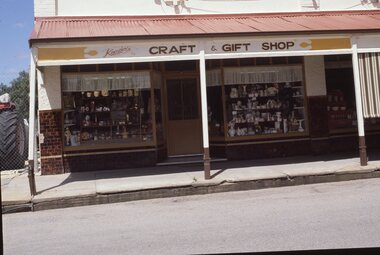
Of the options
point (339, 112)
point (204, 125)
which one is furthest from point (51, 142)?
point (339, 112)

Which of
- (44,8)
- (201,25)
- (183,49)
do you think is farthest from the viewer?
(44,8)

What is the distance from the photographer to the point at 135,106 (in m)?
13.4

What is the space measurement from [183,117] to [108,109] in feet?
7.44

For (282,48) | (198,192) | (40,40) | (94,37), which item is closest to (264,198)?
(198,192)

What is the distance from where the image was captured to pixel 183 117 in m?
14.2

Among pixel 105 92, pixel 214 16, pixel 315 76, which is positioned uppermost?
pixel 214 16

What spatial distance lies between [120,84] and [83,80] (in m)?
0.99

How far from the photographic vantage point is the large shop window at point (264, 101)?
45.6 ft

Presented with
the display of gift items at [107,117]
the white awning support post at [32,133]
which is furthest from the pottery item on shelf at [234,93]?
the white awning support post at [32,133]

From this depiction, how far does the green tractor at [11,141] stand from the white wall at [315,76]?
8959 mm

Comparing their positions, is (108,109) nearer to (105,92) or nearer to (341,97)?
(105,92)

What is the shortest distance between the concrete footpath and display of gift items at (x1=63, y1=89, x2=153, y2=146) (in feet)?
3.52

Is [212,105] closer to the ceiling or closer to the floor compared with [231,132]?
closer to the ceiling

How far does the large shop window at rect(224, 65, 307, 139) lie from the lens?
13.9 meters
